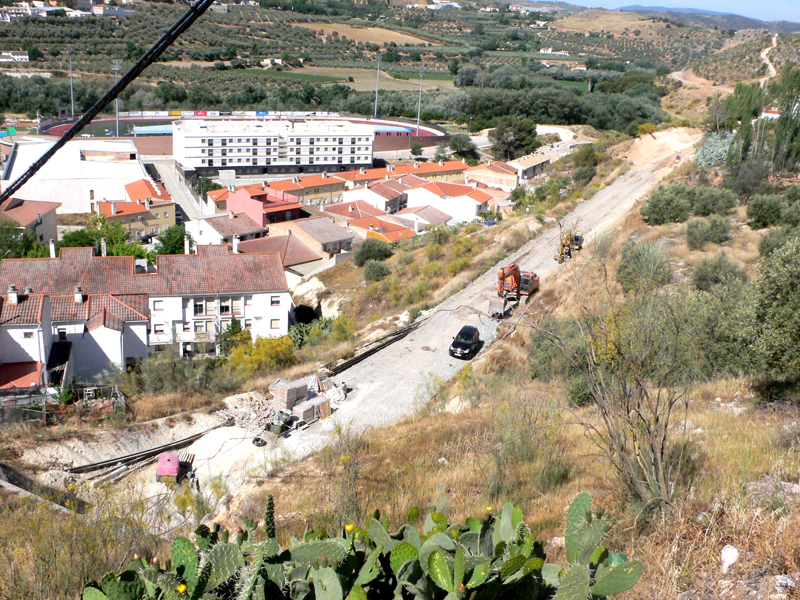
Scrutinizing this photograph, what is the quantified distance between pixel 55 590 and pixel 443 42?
138607mm

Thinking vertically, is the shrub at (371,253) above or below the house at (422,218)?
above

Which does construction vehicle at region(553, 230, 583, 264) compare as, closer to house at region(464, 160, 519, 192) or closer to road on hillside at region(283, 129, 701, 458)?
road on hillside at region(283, 129, 701, 458)

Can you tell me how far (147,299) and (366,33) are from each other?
121 meters

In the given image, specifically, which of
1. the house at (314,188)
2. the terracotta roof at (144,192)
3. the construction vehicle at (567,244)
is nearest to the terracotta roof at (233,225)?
the terracotta roof at (144,192)

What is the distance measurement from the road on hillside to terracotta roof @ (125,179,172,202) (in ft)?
96.3

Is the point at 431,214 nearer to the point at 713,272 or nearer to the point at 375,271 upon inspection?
the point at 375,271

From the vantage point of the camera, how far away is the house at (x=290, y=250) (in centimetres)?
3219

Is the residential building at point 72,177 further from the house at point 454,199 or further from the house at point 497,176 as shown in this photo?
the house at point 497,176

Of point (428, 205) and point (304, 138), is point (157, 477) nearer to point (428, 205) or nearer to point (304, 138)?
point (428, 205)

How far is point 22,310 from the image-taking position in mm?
15992

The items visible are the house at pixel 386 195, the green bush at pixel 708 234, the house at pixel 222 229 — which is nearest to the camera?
the green bush at pixel 708 234

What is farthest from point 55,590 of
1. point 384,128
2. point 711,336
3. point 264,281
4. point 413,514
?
point 384,128

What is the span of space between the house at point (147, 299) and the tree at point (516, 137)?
143 ft

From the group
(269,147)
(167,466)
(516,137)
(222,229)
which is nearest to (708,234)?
(167,466)
